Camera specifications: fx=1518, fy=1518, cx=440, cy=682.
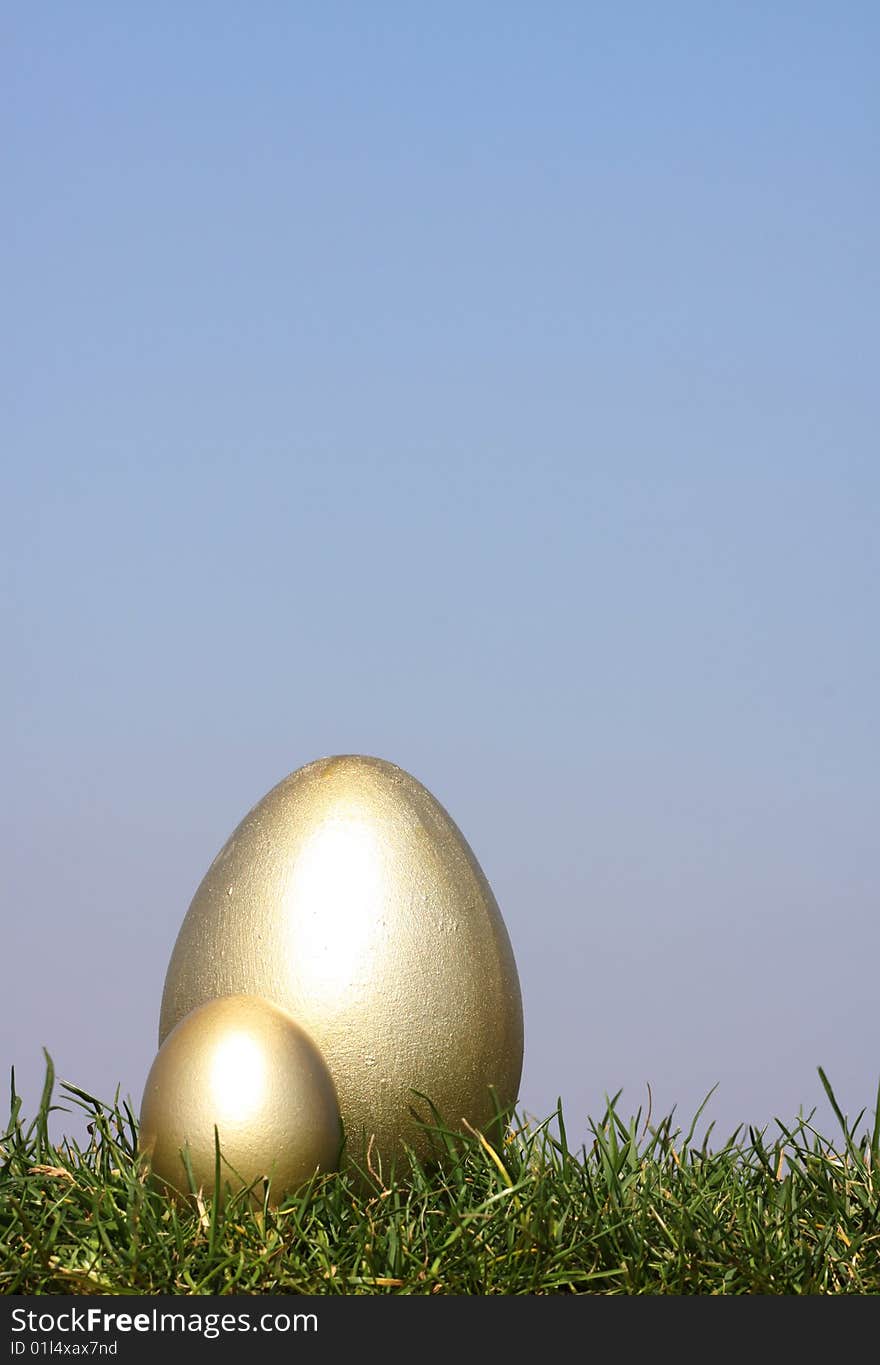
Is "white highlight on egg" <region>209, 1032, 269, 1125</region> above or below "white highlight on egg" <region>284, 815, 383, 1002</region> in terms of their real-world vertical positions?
below

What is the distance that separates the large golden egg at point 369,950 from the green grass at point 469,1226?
21 cm

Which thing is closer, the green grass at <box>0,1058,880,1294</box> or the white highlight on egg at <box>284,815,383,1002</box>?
the green grass at <box>0,1058,880,1294</box>

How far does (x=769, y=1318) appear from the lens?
146 inches

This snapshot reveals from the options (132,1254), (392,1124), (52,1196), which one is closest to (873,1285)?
(392,1124)

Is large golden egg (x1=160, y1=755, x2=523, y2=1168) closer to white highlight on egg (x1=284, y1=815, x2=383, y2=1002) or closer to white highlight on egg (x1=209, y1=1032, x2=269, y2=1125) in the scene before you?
white highlight on egg (x1=284, y1=815, x2=383, y2=1002)

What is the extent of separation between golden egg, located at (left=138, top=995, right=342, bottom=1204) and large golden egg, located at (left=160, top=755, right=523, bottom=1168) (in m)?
0.16

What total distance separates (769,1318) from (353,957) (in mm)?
1513

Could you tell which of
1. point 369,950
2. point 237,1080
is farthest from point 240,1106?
point 369,950

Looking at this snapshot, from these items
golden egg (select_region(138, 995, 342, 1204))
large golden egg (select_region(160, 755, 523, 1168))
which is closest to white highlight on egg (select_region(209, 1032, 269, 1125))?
golden egg (select_region(138, 995, 342, 1204))

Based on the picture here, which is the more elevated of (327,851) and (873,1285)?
(327,851)

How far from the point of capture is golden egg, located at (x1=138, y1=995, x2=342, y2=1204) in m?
4.18

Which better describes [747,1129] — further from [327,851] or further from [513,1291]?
[327,851]

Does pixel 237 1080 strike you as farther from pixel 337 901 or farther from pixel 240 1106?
pixel 337 901

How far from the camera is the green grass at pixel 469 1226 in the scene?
12.9ft
